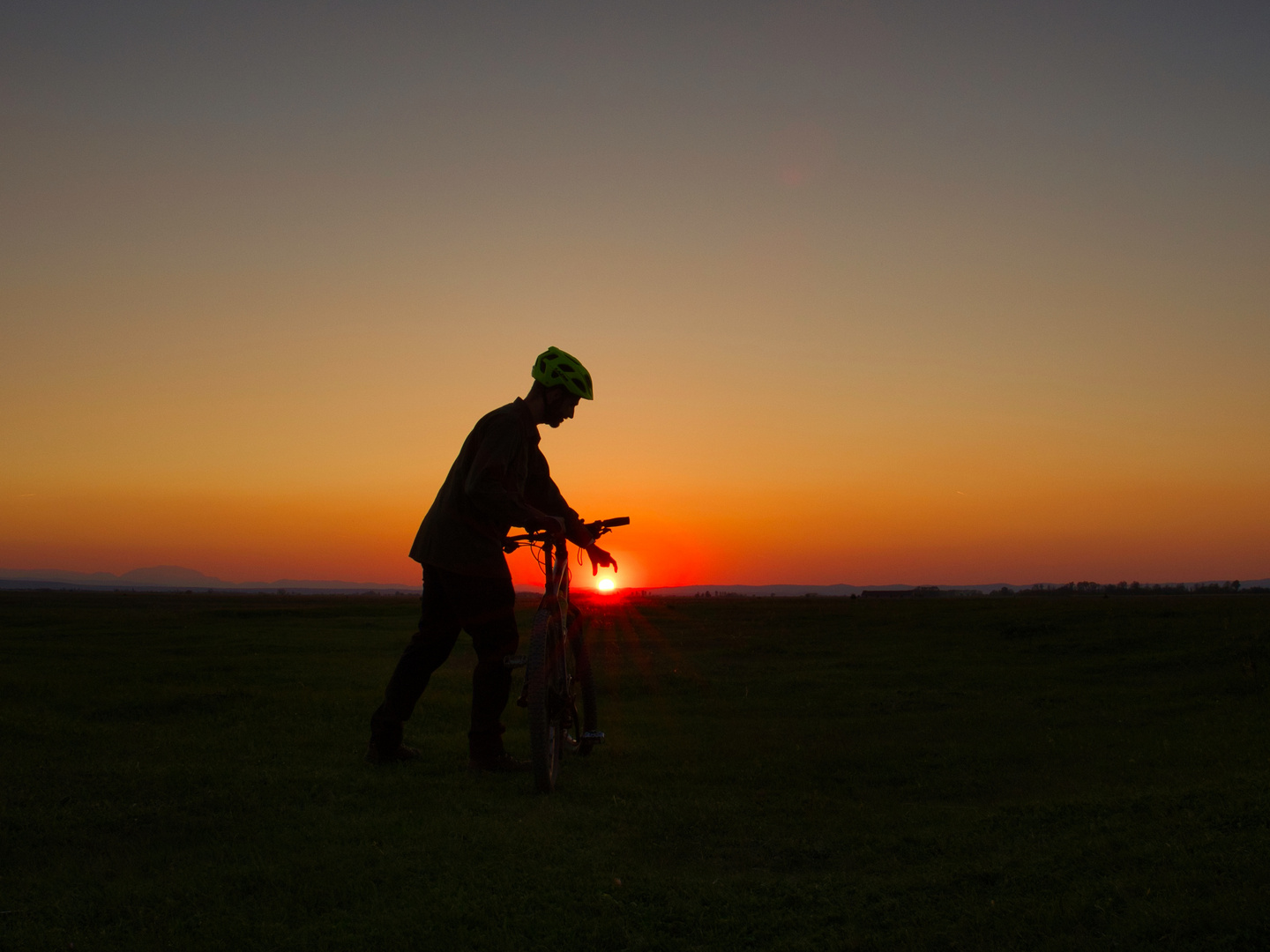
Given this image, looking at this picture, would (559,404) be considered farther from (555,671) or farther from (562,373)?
(555,671)

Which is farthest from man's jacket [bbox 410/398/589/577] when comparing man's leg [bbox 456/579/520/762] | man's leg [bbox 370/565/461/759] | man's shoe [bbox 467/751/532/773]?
man's shoe [bbox 467/751/532/773]

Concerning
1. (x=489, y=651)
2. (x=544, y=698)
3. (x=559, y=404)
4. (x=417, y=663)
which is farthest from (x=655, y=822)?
(x=559, y=404)

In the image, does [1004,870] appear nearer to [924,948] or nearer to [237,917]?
[924,948]

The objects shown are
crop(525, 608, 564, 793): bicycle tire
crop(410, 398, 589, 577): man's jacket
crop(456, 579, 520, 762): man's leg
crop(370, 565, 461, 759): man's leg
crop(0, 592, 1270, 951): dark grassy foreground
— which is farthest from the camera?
crop(370, 565, 461, 759): man's leg

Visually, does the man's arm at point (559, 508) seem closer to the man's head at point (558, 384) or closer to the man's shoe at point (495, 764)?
the man's head at point (558, 384)

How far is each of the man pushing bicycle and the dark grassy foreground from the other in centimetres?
48

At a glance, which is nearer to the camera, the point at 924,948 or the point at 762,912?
the point at 924,948

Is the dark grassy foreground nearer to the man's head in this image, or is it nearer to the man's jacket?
the man's jacket

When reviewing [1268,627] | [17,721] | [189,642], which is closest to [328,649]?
[189,642]

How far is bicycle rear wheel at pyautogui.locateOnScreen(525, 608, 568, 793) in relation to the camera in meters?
5.97

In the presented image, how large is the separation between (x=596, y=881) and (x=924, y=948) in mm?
1430

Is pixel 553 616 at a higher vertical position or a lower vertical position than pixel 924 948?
higher

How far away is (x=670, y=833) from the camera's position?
16.7 ft

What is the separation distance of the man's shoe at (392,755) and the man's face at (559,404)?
102 inches
